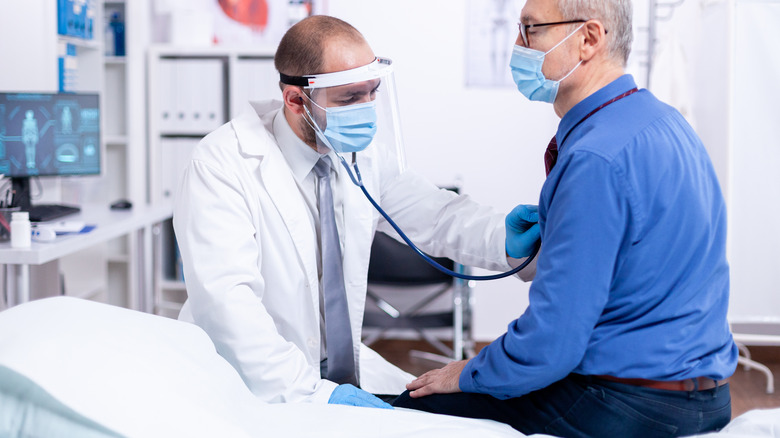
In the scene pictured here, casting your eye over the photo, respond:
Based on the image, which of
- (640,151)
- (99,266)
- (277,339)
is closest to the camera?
(640,151)

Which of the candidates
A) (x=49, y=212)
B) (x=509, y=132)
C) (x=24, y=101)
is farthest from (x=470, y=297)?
(x=24, y=101)

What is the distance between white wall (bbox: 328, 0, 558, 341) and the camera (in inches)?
141

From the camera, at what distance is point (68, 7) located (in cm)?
299

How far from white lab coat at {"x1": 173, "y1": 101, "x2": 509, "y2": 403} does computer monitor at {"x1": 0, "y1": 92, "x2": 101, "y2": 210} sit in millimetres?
1216

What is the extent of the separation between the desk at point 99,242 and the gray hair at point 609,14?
1.59 metres

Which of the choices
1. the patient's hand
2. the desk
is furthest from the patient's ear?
the desk

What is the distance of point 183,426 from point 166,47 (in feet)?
9.42

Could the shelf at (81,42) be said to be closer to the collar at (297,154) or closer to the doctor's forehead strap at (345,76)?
the collar at (297,154)

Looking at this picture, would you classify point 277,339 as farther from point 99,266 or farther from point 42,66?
point 99,266

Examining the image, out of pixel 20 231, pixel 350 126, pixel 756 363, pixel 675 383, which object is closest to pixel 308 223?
pixel 350 126

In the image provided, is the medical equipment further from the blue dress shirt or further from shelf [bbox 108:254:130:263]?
shelf [bbox 108:254:130:263]

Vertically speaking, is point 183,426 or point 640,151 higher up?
point 640,151

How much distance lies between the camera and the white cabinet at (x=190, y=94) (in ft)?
11.1

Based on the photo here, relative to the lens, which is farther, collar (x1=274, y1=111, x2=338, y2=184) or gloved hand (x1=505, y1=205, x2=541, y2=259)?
collar (x1=274, y1=111, x2=338, y2=184)
